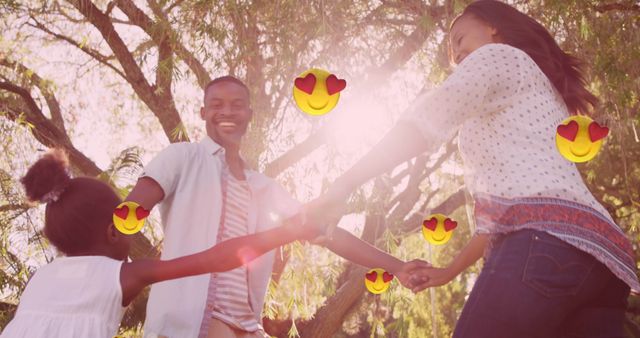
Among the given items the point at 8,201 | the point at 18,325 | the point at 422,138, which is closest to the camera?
the point at 422,138

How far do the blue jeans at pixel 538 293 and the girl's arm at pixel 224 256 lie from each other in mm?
401

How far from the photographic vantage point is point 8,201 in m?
5.04

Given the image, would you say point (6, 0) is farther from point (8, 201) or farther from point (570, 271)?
point (570, 271)

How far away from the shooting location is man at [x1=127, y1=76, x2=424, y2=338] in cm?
210

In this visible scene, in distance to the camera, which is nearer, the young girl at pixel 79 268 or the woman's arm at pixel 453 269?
the woman's arm at pixel 453 269

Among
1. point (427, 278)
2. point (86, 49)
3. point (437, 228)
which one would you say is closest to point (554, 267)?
point (427, 278)

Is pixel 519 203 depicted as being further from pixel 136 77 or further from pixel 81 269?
Result: pixel 136 77

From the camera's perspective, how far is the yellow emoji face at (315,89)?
1564 millimetres

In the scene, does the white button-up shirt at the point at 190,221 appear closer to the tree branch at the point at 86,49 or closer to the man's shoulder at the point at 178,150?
the man's shoulder at the point at 178,150

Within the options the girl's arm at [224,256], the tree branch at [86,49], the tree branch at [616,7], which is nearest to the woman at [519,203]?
the girl's arm at [224,256]

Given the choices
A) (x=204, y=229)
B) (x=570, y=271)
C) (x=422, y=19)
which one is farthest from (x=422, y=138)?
(x=422, y=19)

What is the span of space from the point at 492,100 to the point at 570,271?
39 centimetres

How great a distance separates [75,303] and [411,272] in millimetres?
971

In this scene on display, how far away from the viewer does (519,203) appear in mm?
1359
